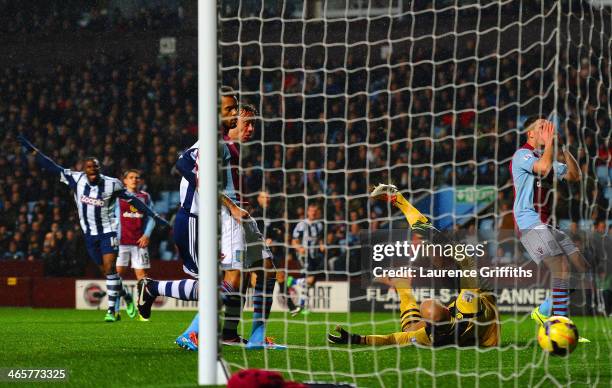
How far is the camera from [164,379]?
530 centimetres

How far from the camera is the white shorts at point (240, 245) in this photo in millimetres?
7047

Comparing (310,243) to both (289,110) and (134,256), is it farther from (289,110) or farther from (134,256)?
(289,110)

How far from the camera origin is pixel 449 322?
6961 millimetres

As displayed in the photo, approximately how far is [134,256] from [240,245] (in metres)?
6.65

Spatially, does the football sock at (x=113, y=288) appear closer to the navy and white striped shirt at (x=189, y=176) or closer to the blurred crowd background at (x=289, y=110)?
the blurred crowd background at (x=289, y=110)

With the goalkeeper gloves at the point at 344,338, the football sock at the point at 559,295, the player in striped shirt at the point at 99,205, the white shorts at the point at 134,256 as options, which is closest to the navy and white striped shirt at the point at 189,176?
the goalkeeper gloves at the point at 344,338

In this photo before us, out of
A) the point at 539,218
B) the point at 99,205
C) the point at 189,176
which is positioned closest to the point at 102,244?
the point at 99,205

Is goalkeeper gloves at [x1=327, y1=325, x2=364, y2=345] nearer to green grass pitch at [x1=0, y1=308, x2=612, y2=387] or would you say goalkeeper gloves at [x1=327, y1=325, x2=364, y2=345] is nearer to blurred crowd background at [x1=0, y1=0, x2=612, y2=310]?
green grass pitch at [x1=0, y1=308, x2=612, y2=387]

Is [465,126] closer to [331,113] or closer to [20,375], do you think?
[331,113]

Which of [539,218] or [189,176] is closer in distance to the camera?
[189,176]

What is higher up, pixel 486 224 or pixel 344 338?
pixel 486 224

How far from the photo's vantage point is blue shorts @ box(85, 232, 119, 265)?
1216cm

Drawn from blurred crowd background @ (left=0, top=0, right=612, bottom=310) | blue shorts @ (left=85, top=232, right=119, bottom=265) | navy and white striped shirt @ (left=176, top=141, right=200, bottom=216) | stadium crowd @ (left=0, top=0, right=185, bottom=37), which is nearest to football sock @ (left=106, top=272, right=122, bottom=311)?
blue shorts @ (left=85, top=232, right=119, bottom=265)

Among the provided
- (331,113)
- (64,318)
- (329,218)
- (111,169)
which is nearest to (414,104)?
(331,113)
